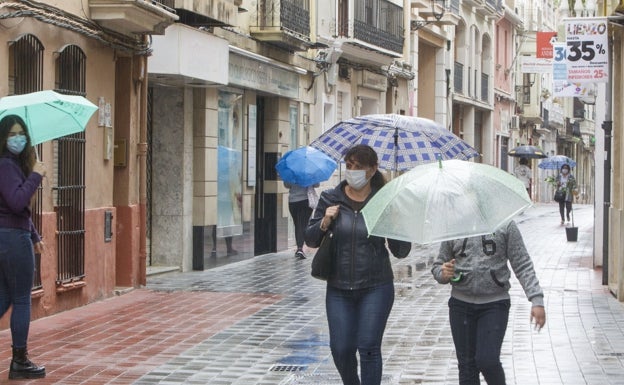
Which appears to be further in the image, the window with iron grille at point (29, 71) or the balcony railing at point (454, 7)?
the balcony railing at point (454, 7)

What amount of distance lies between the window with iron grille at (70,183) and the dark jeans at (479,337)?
290 inches

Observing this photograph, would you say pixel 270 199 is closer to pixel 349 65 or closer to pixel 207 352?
pixel 349 65

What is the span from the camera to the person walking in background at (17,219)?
930cm

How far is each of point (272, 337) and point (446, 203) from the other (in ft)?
18.2

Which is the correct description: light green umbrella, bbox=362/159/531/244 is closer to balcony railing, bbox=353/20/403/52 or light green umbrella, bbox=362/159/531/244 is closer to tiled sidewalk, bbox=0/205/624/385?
tiled sidewalk, bbox=0/205/624/385

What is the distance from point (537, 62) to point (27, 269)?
27.1 m

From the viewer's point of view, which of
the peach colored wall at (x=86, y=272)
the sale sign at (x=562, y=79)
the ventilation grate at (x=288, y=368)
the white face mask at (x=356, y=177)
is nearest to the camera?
the white face mask at (x=356, y=177)

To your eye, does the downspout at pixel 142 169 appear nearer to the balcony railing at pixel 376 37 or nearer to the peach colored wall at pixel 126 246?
the peach colored wall at pixel 126 246

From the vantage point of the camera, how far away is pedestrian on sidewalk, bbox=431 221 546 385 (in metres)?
7.39

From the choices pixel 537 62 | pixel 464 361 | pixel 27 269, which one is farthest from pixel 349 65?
pixel 464 361

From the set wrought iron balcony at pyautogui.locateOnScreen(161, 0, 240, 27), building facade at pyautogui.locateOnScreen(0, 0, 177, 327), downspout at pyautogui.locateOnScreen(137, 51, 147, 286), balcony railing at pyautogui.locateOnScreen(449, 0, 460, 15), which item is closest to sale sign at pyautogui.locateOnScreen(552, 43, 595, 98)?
wrought iron balcony at pyautogui.locateOnScreen(161, 0, 240, 27)

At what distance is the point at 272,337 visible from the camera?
1233 centimetres

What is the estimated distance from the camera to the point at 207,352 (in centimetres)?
1130

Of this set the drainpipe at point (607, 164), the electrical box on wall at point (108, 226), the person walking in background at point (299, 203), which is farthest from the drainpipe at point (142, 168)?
the drainpipe at point (607, 164)
